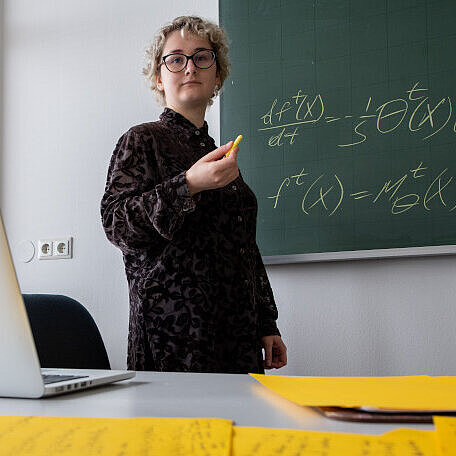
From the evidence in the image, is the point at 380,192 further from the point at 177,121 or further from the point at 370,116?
the point at 177,121

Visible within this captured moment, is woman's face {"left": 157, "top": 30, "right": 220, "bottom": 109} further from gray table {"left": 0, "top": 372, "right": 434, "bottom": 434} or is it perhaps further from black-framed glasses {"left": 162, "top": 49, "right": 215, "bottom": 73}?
gray table {"left": 0, "top": 372, "right": 434, "bottom": 434}

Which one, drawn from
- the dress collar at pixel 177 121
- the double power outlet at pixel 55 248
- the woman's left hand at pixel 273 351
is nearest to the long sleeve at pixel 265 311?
the woman's left hand at pixel 273 351

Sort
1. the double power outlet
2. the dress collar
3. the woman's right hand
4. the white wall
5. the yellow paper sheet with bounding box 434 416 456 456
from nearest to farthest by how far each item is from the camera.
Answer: the yellow paper sheet with bounding box 434 416 456 456 → the woman's right hand → the dress collar → the white wall → the double power outlet

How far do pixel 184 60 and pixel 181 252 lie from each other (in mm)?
546

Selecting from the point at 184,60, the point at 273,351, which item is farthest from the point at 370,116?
the point at 273,351

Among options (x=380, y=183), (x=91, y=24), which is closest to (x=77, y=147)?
(x=91, y=24)

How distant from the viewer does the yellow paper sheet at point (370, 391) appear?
53 cm

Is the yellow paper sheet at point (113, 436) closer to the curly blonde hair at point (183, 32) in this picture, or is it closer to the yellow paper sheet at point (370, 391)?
the yellow paper sheet at point (370, 391)

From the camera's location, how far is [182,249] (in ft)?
4.44

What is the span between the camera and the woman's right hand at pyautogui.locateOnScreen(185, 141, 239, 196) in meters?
1.15

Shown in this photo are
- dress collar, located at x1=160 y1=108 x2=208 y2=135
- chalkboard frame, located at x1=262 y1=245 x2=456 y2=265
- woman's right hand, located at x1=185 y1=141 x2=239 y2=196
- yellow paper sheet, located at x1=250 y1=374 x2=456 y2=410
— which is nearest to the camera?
yellow paper sheet, located at x1=250 y1=374 x2=456 y2=410

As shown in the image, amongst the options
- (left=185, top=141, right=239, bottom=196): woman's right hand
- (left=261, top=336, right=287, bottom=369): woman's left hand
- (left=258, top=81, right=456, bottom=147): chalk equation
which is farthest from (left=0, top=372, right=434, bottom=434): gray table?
(left=258, top=81, right=456, bottom=147): chalk equation

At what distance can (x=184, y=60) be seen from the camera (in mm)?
1587

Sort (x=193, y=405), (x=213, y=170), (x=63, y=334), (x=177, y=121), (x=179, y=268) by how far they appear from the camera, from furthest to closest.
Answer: (x=63, y=334) → (x=177, y=121) → (x=179, y=268) → (x=213, y=170) → (x=193, y=405)
